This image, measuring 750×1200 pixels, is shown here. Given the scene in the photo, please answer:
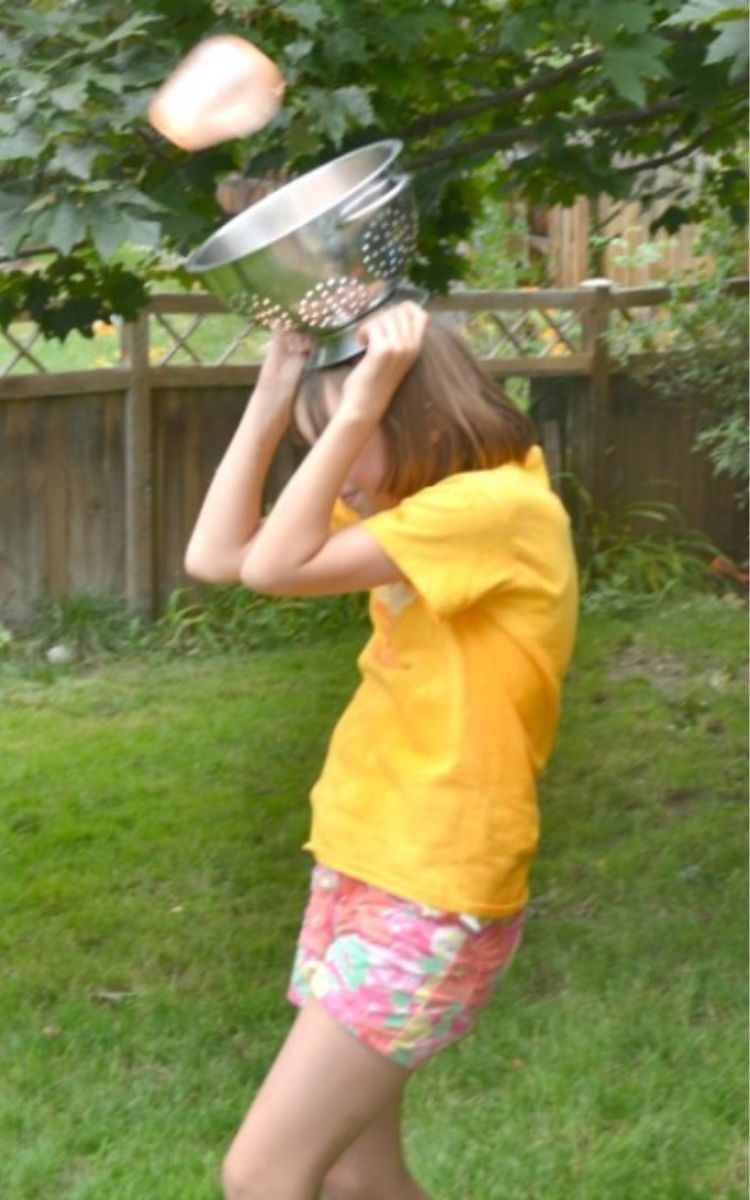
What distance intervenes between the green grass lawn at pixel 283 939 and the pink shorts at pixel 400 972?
123 centimetres

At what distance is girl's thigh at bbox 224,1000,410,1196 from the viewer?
2.57 meters

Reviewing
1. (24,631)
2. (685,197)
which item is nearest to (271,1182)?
(685,197)

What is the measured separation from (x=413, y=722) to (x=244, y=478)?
45cm

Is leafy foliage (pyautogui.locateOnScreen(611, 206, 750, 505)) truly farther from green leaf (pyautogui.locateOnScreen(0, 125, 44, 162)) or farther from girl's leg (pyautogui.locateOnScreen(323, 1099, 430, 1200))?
girl's leg (pyautogui.locateOnScreen(323, 1099, 430, 1200))

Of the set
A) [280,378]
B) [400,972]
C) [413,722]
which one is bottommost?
[400,972]

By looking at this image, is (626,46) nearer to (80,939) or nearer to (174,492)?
(80,939)

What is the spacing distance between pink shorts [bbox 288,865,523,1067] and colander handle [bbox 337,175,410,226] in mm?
856

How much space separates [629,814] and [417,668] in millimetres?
3605

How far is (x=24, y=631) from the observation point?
8.36 m

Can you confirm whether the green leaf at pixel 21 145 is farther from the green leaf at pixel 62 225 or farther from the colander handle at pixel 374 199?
the colander handle at pixel 374 199

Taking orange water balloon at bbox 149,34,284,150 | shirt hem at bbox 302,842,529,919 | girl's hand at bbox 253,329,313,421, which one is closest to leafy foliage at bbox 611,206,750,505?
orange water balloon at bbox 149,34,284,150

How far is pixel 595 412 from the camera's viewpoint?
936 cm

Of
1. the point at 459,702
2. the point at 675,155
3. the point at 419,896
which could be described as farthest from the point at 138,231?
the point at 675,155

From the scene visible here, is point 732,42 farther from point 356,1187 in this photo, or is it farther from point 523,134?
point 356,1187
